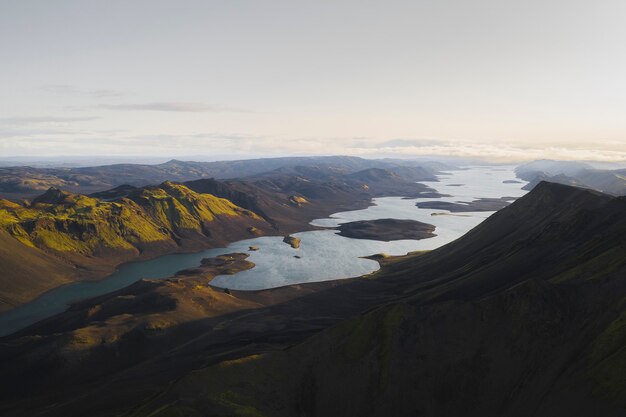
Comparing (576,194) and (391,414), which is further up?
(576,194)

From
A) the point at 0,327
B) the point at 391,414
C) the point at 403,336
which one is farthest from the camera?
the point at 0,327

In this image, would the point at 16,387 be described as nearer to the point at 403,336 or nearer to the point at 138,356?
the point at 138,356

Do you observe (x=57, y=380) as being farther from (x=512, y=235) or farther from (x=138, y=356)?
(x=512, y=235)

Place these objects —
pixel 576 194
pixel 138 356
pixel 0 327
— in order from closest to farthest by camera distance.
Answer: pixel 138 356 < pixel 0 327 < pixel 576 194

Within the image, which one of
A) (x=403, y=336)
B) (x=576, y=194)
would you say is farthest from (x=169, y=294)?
(x=576, y=194)

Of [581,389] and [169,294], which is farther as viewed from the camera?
[169,294]

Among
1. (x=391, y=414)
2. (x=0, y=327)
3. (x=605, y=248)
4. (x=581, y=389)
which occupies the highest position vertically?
(x=605, y=248)
